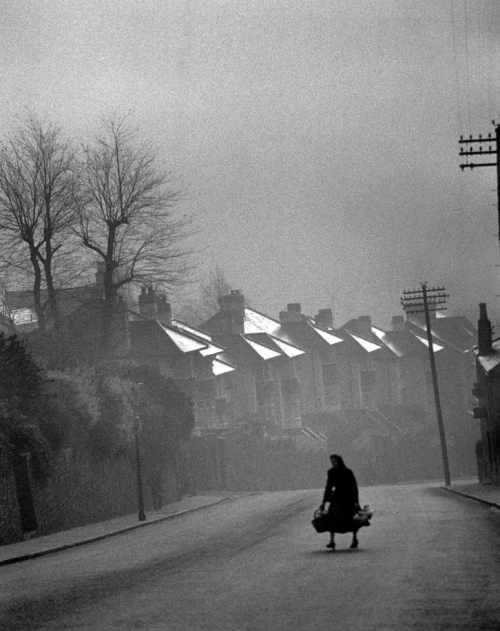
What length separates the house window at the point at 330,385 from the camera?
337 feet

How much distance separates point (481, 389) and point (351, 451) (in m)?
24.5

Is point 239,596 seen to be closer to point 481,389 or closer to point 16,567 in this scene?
point 16,567

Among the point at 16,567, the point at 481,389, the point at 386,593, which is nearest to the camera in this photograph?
the point at 386,593

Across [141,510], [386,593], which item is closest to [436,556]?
[386,593]

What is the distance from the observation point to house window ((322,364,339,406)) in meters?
103

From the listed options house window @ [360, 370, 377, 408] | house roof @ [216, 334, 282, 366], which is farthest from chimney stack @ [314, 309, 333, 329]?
house roof @ [216, 334, 282, 366]

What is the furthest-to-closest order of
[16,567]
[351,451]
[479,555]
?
[351,451] → [16,567] → [479,555]

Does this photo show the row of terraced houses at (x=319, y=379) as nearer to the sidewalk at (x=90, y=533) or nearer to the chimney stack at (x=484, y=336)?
the chimney stack at (x=484, y=336)

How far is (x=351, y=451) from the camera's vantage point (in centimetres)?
8844

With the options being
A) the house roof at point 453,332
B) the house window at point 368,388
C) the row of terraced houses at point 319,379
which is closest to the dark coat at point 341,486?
the row of terraced houses at point 319,379

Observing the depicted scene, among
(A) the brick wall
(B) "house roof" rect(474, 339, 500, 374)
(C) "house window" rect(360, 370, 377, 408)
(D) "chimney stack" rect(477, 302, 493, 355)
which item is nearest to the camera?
(A) the brick wall

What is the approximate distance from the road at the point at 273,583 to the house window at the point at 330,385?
73571 millimetres

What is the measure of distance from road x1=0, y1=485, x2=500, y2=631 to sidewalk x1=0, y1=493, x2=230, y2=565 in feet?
3.06

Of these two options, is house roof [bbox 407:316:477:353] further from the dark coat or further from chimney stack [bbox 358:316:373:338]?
the dark coat
